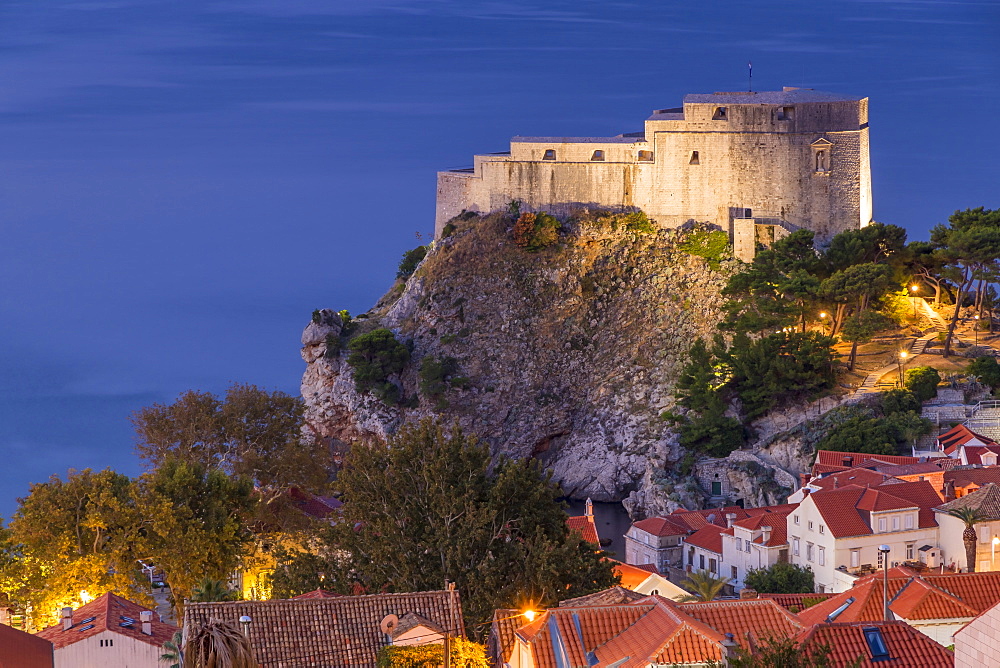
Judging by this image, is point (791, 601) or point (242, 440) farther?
point (242, 440)

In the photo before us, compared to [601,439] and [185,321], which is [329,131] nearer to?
[185,321]

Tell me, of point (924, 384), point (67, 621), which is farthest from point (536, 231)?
point (67, 621)

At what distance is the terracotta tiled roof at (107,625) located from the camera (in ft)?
98.0

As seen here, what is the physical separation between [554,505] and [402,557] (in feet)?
13.3

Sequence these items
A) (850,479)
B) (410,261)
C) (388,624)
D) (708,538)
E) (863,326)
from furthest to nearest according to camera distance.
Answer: (410,261), (863,326), (708,538), (850,479), (388,624)

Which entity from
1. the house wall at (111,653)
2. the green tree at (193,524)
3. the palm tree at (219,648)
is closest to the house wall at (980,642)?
the palm tree at (219,648)

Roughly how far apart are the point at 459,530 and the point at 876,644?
11.6 metres

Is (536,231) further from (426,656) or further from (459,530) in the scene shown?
(426,656)

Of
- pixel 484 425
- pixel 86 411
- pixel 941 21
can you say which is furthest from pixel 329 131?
pixel 484 425

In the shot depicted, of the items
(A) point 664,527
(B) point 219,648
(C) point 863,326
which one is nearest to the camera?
(B) point 219,648

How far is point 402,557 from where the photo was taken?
1309 inches

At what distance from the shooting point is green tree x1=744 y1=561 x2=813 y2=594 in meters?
45.3

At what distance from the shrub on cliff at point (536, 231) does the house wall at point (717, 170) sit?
613 millimetres

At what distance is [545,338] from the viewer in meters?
73.9
